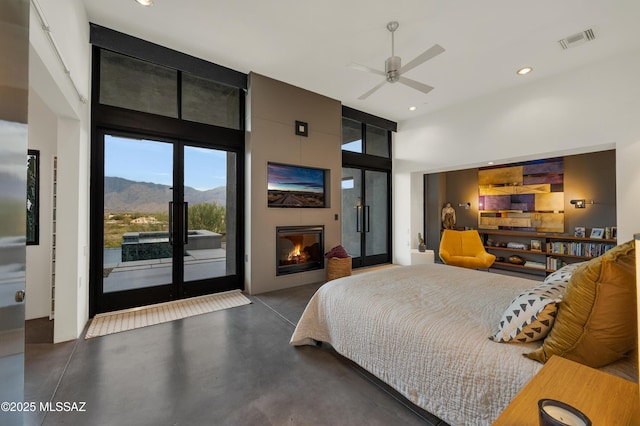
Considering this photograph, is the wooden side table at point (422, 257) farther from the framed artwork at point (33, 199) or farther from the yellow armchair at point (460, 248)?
the framed artwork at point (33, 199)

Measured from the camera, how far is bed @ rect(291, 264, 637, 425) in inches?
51.8

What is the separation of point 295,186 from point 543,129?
3.83m

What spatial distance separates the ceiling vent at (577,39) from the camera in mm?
2980

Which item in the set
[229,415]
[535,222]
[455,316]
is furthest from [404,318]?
[535,222]

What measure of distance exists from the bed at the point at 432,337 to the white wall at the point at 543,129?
2.50 meters

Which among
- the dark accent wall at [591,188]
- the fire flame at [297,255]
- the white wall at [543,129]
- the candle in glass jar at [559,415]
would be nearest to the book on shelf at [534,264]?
the dark accent wall at [591,188]

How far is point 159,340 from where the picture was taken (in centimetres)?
257

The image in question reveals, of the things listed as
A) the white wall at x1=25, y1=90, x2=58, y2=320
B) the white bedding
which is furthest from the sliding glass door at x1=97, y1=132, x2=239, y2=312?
the white bedding

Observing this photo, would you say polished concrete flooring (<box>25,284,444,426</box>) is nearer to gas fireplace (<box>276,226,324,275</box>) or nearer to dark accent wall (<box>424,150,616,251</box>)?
gas fireplace (<box>276,226,324,275</box>)

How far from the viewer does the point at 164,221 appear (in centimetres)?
356

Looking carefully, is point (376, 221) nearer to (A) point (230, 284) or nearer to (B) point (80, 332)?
(A) point (230, 284)

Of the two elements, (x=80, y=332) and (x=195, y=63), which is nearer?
(x=80, y=332)

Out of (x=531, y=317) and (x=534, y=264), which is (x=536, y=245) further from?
(x=531, y=317)

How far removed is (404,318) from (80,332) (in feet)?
10.3
